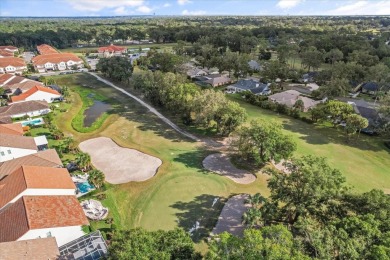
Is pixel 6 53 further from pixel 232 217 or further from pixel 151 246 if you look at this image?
pixel 151 246

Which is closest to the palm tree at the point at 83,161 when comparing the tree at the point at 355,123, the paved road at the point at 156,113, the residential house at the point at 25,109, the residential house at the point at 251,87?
the paved road at the point at 156,113

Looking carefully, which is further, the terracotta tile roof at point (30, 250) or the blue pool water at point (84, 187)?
the blue pool water at point (84, 187)

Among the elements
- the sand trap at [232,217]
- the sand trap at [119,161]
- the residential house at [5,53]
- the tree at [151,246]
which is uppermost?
the residential house at [5,53]

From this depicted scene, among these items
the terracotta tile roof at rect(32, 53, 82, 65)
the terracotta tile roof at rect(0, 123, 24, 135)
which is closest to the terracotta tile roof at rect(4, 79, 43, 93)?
the terracotta tile roof at rect(0, 123, 24, 135)

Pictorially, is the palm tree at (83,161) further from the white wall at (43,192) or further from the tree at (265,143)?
the tree at (265,143)

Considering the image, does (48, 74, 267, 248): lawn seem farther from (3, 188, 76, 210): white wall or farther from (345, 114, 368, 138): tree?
(345, 114, 368, 138): tree

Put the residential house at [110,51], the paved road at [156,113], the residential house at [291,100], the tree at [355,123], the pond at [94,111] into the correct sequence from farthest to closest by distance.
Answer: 1. the residential house at [110,51]
2. the residential house at [291,100]
3. the pond at [94,111]
4. the paved road at [156,113]
5. the tree at [355,123]

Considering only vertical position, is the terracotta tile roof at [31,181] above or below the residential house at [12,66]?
below

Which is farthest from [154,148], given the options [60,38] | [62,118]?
[60,38]
